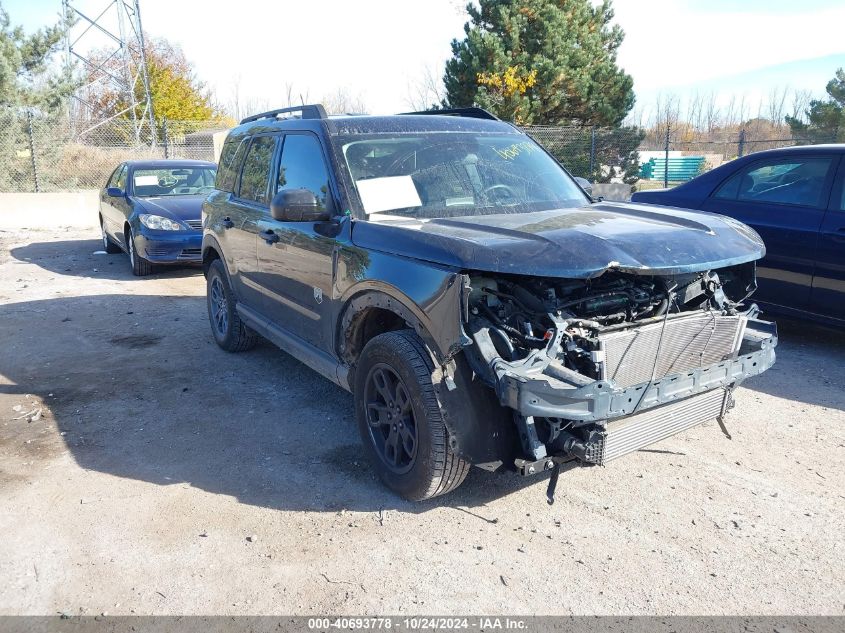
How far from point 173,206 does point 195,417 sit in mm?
6166

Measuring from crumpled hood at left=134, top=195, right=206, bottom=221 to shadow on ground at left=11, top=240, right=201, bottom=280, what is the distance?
1002mm

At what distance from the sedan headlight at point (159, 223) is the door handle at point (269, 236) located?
17.8ft

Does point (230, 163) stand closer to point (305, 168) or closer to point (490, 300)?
point (305, 168)

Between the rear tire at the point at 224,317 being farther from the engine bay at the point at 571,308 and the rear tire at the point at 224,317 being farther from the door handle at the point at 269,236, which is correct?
the engine bay at the point at 571,308

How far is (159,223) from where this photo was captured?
986cm

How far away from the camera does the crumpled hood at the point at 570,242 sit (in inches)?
119

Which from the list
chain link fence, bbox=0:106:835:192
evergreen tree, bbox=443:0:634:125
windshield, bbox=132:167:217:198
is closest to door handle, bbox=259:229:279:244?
windshield, bbox=132:167:217:198

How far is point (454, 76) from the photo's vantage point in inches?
816

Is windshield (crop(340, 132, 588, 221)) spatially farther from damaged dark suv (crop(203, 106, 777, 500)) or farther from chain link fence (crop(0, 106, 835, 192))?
chain link fence (crop(0, 106, 835, 192))

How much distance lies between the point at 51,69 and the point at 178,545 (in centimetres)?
2606

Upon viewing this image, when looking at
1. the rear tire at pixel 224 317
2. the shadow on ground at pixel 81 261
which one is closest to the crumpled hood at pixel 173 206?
the shadow on ground at pixel 81 261

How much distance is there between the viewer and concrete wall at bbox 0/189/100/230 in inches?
664

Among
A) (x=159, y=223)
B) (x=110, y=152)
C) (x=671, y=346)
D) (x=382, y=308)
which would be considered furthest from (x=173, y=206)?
(x=110, y=152)

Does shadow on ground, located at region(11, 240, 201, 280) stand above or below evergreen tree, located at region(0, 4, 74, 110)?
below
